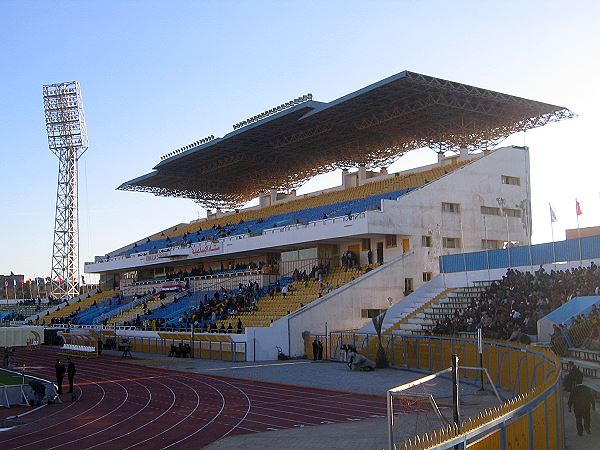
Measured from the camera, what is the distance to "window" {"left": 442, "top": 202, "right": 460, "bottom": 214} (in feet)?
146

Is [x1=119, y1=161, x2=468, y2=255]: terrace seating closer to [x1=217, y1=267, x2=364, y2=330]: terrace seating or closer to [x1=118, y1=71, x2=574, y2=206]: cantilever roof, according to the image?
[x1=118, y1=71, x2=574, y2=206]: cantilever roof

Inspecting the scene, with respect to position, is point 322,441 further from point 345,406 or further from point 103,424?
point 103,424

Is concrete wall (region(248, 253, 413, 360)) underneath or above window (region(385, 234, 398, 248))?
underneath

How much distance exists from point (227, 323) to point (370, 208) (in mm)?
11632

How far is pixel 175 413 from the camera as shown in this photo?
20.6 metres

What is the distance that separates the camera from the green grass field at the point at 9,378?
2683cm

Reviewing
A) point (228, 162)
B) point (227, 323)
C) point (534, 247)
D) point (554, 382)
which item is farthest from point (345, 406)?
point (228, 162)

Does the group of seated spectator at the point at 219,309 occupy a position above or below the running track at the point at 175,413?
above

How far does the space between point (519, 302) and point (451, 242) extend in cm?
1519

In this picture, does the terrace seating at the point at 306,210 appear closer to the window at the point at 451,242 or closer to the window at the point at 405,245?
the window at the point at 405,245

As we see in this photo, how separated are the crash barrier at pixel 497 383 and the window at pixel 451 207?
13037mm

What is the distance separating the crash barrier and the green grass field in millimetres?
14490

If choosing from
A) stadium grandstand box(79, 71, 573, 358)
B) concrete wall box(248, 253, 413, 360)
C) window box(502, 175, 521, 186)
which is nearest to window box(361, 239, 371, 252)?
stadium grandstand box(79, 71, 573, 358)

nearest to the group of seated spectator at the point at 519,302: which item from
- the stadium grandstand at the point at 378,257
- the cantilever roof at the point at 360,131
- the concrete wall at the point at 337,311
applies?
the stadium grandstand at the point at 378,257
